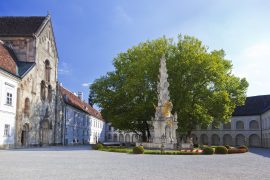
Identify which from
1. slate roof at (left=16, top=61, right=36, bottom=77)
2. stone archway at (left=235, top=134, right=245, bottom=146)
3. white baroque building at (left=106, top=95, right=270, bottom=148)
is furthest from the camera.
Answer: stone archway at (left=235, top=134, right=245, bottom=146)

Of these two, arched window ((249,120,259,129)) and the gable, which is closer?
the gable

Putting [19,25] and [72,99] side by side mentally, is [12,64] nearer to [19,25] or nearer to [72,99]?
[19,25]

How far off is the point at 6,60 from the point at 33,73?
4.89m

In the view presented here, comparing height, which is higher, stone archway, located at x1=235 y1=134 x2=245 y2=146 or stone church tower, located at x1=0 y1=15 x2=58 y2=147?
stone church tower, located at x1=0 y1=15 x2=58 y2=147

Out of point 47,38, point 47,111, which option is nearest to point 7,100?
point 47,111

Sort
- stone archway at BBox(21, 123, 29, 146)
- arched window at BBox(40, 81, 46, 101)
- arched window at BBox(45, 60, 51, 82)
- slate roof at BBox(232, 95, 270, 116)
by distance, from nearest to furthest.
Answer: stone archway at BBox(21, 123, 29, 146)
arched window at BBox(40, 81, 46, 101)
arched window at BBox(45, 60, 51, 82)
slate roof at BBox(232, 95, 270, 116)

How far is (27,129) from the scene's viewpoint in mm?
39219

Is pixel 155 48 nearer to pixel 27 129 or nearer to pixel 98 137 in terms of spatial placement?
pixel 27 129

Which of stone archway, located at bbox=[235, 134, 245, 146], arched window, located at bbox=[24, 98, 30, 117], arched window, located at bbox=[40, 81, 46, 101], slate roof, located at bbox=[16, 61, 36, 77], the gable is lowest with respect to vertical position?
stone archway, located at bbox=[235, 134, 245, 146]

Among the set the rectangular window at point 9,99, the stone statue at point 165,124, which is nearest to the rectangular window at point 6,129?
Result: the rectangular window at point 9,99

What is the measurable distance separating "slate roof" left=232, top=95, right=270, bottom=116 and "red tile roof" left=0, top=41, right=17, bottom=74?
Answer: 48887 millimetres

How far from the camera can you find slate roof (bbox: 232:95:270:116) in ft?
217

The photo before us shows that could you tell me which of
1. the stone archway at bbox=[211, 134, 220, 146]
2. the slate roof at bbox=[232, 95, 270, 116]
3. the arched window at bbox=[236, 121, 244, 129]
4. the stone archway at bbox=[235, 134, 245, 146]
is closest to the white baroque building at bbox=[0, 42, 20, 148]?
the slate roof at bbox=[232, 95, 270, 116]

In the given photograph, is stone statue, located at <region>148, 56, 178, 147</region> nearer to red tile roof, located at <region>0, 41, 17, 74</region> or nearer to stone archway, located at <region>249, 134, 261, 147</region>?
red tile roof, located at <region>0, 41, 17, 74</region>
